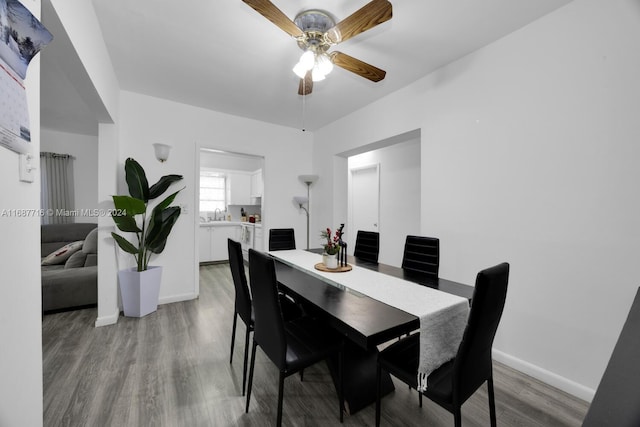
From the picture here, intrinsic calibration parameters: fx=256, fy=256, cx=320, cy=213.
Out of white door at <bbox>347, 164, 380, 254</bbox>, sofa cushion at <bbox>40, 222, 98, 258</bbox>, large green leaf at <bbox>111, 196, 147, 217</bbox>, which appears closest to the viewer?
large green leaf at <bbox>111, 196, 147, 217</bbox>

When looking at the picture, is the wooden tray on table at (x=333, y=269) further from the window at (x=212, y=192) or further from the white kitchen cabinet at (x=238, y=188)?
the window at (x=212, y=192)

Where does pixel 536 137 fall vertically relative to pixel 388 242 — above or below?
above

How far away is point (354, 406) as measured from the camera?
158 centimetres

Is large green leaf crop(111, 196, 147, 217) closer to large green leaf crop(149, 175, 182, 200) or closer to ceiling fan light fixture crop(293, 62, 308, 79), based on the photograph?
large green leaf crop(149, 175, 182, 200)

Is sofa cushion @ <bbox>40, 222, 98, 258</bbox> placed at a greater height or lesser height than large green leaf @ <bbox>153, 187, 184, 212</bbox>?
lesser

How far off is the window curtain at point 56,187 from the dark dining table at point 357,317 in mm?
4612

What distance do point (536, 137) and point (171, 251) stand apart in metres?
3.99

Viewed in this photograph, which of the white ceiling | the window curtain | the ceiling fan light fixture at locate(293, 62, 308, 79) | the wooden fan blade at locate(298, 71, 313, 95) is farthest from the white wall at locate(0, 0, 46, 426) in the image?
the window curtain

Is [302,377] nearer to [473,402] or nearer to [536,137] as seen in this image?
[473,402]

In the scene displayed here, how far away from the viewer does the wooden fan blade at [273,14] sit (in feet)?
4.55

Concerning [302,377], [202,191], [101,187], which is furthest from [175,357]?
[202,191]

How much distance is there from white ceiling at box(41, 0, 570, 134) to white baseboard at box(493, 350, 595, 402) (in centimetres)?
261

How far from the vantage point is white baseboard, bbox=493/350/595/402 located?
1.70 m

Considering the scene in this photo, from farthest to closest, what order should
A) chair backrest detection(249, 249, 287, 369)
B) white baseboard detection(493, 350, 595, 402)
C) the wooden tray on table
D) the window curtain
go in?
the window curtain < the wooden tray on table < white baseboard detection(493, 350, 595, 402) < chair backrest detection(249, 249, 287, 369)
